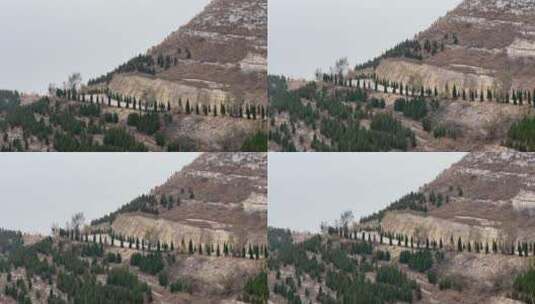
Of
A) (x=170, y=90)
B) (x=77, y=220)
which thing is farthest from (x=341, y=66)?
(x=77, y=220)

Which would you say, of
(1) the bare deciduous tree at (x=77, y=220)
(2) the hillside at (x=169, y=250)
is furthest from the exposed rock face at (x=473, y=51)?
(1) the bare deciduous tree at (x=77, y=220)

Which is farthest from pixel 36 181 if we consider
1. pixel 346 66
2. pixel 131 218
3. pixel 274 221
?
pixel 346 66

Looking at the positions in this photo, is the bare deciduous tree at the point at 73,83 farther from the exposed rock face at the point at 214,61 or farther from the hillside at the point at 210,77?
the exposed rock face at the point at 214,61

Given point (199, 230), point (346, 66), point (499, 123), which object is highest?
point (346, 66)

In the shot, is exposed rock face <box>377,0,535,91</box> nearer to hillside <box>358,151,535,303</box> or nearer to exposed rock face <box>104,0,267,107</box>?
hillside <box>358,151,535,303</box>

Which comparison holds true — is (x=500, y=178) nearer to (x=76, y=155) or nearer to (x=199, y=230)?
(x=199, y=230)
